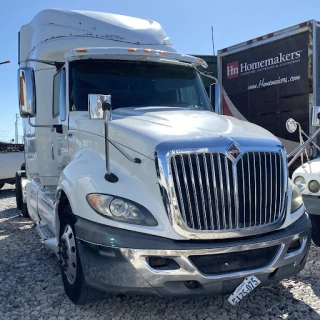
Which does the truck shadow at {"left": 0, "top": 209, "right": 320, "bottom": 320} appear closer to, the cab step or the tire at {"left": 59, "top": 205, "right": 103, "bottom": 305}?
the tire at {"left": 59, "top": 205, "right": 103, "bottom": 305}

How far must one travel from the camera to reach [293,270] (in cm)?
357

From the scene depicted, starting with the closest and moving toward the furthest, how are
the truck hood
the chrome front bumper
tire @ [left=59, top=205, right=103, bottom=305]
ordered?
the chrome front bumper
the truck hood
tire @ [left=59, top=205, right=103, bottom=305]

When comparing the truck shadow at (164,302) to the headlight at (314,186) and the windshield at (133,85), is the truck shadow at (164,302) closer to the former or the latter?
the headlight at (314,186)

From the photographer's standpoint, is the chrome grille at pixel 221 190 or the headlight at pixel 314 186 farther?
the headlight at pixel 314 186

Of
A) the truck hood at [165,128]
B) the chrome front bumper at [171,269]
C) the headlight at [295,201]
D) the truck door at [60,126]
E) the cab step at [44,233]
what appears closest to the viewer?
the chrome front bumper at [171,269]

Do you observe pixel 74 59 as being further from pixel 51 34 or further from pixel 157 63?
pixel 51 34

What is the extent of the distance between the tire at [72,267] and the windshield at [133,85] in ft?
4.82

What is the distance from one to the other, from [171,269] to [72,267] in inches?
42.2

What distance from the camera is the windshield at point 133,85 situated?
15.7ft

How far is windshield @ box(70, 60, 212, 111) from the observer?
15.7ft

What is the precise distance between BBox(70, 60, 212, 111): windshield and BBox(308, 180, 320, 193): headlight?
1.54m

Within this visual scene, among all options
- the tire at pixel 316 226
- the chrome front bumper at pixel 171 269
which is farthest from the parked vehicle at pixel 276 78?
the chrome front bumper at pixel 171 269

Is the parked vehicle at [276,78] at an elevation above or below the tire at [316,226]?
above

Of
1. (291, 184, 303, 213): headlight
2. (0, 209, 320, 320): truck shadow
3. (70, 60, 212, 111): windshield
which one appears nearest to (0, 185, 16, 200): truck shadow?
(0, 209, 320, 320): truck shadow
